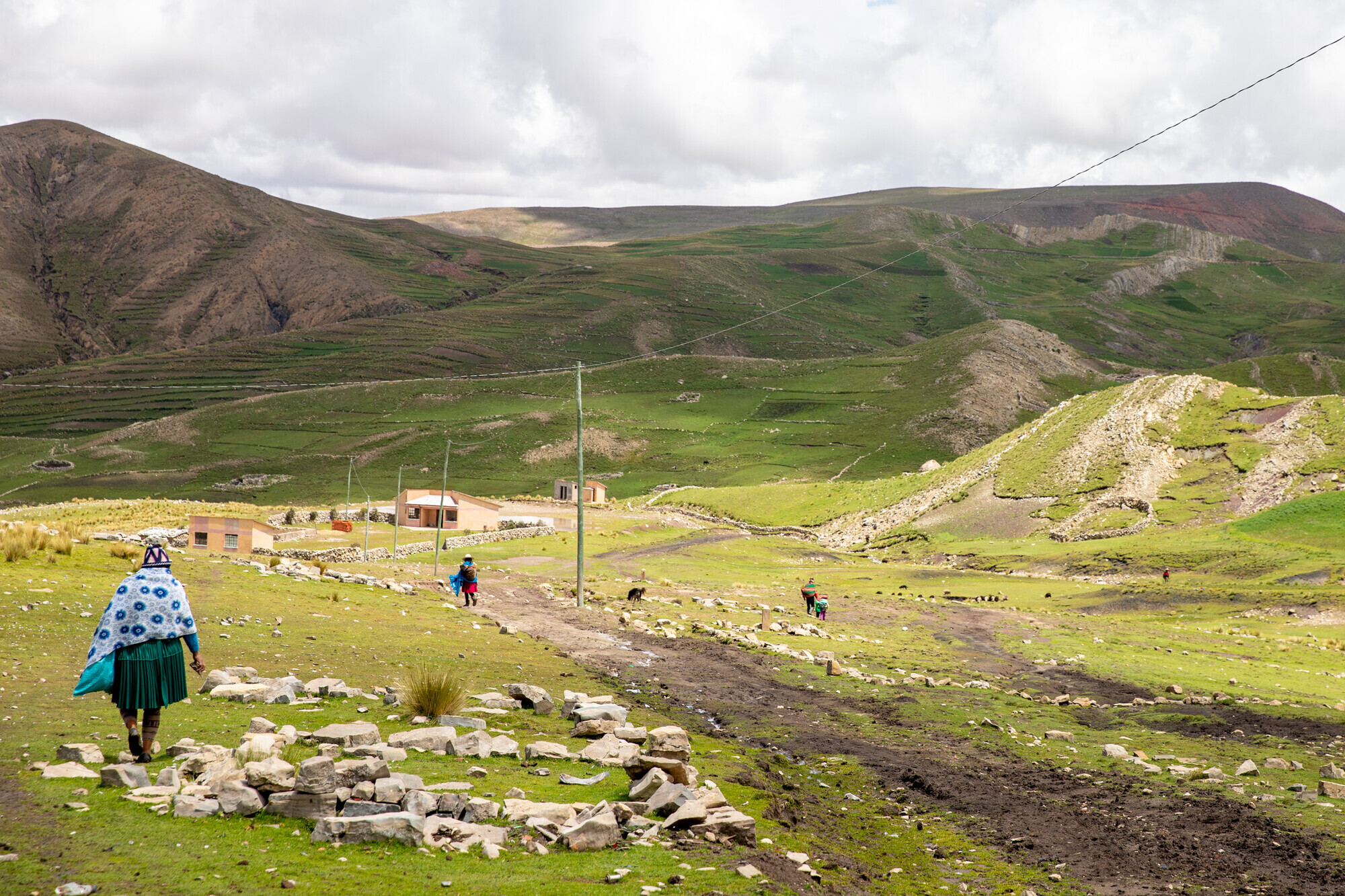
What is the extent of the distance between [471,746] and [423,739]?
0.70 meters

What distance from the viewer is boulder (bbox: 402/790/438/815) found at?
10656 mm

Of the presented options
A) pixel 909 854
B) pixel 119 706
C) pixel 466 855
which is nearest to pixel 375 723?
pixel 119 706

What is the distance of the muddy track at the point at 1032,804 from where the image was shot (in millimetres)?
12438

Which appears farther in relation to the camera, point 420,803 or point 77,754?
point 77,754

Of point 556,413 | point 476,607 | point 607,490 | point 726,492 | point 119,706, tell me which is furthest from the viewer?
point 556,413

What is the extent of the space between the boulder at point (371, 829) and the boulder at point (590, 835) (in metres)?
1.59

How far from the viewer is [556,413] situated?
18375cm

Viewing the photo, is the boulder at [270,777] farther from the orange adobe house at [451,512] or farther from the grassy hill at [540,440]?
the grassy hill at [540,440]

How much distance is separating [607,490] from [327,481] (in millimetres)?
43940

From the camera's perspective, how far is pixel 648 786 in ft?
40.2

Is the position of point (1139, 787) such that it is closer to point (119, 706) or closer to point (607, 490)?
point (119, 706)

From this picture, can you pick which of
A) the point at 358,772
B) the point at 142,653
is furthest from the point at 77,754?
the point at 358,772

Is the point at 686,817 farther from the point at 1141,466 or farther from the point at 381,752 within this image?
the point at 1141,466

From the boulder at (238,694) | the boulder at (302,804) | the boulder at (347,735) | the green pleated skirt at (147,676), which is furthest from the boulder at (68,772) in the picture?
the boulder at (238,694)
